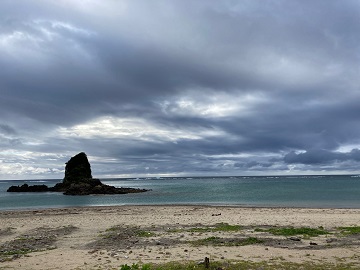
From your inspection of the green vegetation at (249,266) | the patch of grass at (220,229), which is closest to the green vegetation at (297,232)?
the patch of grass at (220,229)

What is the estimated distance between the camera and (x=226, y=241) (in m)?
17.1

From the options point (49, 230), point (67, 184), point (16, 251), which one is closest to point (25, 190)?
point (67, 184)

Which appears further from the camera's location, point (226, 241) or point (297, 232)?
point (297, 232)

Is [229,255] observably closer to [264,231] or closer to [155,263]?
[155,263]

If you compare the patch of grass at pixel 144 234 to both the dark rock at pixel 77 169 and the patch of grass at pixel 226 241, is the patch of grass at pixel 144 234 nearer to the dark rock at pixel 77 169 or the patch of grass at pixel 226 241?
the patch of grass at pixel 226 241

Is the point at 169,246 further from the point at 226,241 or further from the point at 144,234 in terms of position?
the point at 144,234

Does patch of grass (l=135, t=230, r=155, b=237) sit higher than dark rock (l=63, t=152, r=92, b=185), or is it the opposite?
dark rock (l=63, t=152, r=92, b=185)

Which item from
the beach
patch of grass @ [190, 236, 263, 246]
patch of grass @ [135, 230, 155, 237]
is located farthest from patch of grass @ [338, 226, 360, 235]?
patch of grass @ [135, 230, 155, 237]

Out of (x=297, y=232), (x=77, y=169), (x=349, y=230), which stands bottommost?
(x=349, y=230)

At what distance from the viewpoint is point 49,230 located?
23.5 m

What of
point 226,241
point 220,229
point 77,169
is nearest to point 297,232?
point 220,229

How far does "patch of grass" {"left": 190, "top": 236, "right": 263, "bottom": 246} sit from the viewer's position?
16.4 m

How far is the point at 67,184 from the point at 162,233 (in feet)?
365

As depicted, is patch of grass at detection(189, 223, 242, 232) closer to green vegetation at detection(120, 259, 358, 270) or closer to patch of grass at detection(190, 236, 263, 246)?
patch of grass at detection(190, 236, 263, 246)
